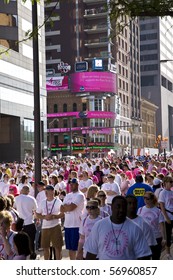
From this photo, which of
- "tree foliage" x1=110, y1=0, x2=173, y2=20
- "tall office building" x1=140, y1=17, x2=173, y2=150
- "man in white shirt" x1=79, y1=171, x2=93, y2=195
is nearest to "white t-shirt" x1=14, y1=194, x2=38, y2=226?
"man in white shirt" x1=79, y1=171, x2=93, y2=195

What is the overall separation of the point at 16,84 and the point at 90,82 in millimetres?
42627

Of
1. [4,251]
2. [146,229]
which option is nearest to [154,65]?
[146,229]

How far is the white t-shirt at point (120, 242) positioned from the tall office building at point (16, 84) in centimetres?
5244

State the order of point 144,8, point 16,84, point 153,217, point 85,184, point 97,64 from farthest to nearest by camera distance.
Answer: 1. point 97,64
2. point 16,84
3. point 85,184
4. point 153,217
5. point 144,8

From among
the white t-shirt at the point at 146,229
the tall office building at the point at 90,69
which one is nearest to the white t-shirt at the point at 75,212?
the white t-shirt at the point at 146,229

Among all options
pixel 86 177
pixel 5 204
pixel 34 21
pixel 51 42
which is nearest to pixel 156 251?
pixel 5 204

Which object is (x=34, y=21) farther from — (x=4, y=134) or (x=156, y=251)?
(x=4, y=134)

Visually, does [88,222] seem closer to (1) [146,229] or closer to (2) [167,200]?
(1) [146,229]

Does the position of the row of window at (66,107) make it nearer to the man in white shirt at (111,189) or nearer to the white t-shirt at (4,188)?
the white t-shirt at (4,188)

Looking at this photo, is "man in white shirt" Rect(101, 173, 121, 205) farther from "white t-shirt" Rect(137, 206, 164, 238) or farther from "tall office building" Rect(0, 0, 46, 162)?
"tall office building" Rect(0, 0, 46, 162)

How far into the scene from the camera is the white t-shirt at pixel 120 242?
5.28m

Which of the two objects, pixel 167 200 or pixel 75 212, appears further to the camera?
pixel 167 200

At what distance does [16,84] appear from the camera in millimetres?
59844
